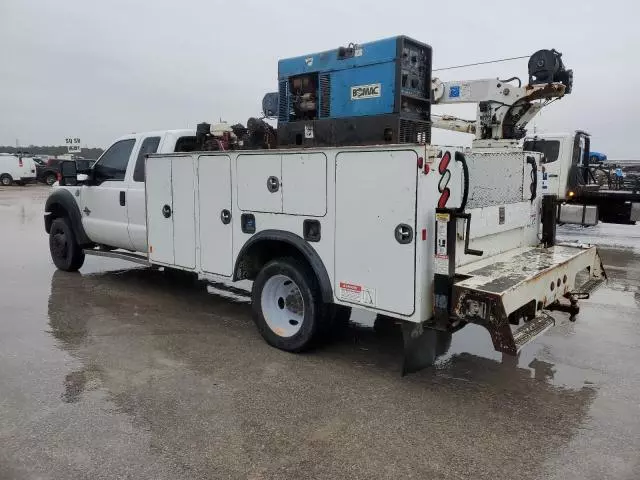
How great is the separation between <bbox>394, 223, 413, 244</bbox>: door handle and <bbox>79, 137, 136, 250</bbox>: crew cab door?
14.9 feet

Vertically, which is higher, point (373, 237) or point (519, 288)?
point (373, 237)

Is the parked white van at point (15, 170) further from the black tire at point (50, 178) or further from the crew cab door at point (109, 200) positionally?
the crew cab door at point (109, 200)

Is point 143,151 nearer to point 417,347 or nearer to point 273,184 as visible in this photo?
point 273,184

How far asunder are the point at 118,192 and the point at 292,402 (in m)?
4.65

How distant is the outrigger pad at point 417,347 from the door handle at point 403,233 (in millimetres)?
679

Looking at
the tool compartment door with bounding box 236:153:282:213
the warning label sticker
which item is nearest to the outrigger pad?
the warning label sticker

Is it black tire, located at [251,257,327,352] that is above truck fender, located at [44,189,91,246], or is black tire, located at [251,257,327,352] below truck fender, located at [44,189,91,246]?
below

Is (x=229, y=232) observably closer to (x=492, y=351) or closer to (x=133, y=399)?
(x=133, y=399)

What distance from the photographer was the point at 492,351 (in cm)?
545

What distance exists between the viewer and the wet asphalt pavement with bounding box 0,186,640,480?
3.36m

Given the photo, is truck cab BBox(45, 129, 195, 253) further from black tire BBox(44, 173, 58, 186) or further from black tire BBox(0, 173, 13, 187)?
black tire BBox(44, 173, 58, 186)

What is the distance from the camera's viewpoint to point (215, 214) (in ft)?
19.2

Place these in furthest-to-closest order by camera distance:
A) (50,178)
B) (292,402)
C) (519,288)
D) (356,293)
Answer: (50,178)
(356,293)
(292,402)
(519,288)

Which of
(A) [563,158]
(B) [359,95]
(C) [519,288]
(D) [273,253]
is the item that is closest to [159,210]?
(D) [273,253]
